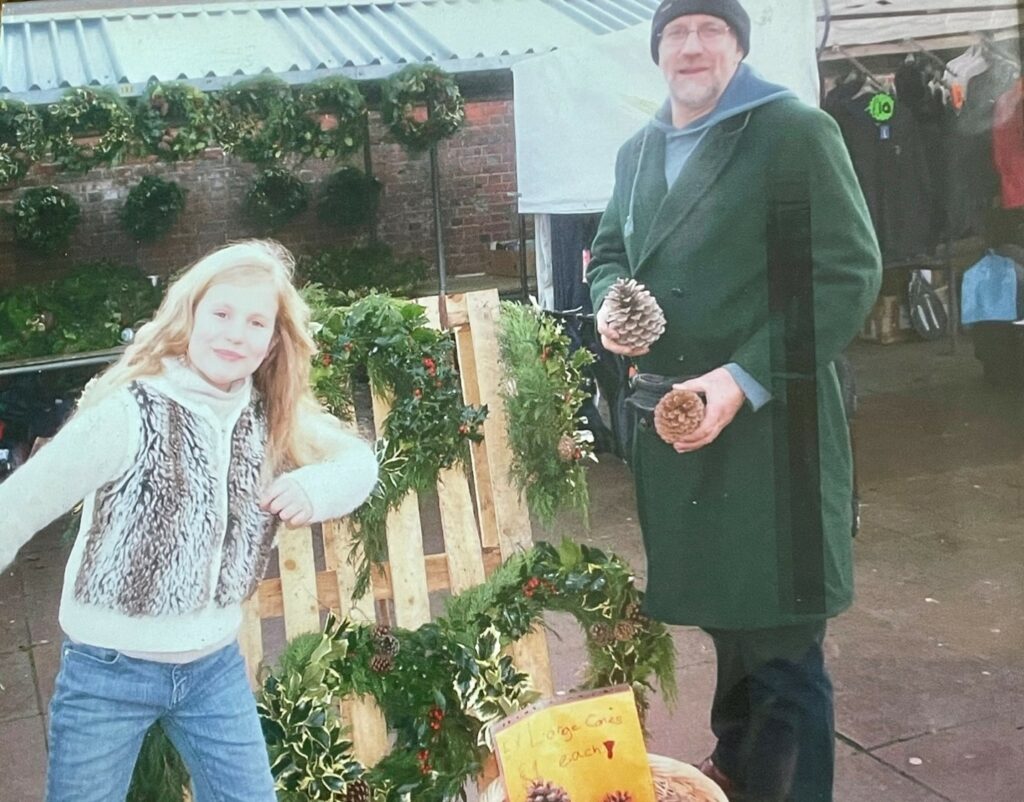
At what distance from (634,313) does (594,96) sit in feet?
1.42

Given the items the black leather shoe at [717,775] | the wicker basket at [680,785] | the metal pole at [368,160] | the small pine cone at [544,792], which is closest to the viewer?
the metal pole at [368,160]

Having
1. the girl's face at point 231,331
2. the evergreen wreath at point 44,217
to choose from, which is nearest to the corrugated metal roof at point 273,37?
the evergreen wreath at point 44,217

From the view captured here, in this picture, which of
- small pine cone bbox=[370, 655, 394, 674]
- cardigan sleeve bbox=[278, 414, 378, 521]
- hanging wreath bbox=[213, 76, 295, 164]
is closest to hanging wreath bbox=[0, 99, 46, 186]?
hanging wreath bbox=[213, 76, 295, 164]

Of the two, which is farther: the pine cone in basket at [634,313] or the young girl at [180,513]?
the pine cone in basket at [634,313]

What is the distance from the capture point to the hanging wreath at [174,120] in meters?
2.21

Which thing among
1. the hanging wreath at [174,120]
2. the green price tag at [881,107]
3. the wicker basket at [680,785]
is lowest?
the wicker basket at [680,785]

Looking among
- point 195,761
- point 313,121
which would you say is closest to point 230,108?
point 313,121

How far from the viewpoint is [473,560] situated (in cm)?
251

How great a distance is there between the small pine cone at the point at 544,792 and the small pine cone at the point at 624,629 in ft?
1.12

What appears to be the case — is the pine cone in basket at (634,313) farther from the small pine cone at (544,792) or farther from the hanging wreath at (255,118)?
the small pine cone at (544,792)

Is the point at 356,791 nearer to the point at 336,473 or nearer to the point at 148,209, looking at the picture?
the point at 336,473

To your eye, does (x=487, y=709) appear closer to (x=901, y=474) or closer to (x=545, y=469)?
(x=545, y=469)

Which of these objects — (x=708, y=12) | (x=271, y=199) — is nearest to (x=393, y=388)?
(x=271, y=199)

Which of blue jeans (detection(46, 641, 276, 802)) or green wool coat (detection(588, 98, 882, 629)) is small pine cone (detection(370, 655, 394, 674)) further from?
green wool coat (detection(588, 98, 882, 629))
